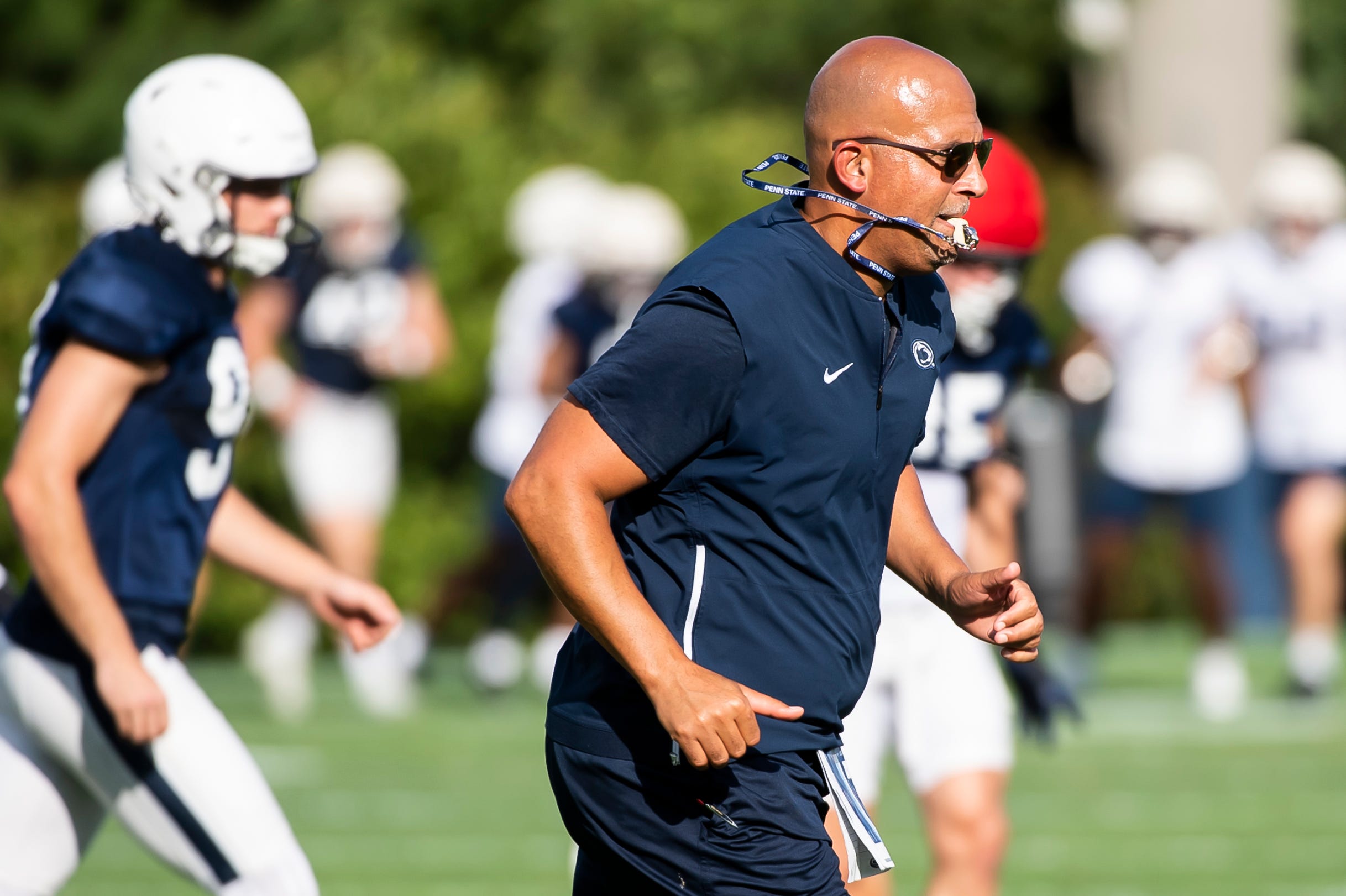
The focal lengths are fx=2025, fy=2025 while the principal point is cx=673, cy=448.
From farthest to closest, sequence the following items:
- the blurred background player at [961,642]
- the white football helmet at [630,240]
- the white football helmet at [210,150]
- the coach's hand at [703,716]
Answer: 1. the white football helmet at [630,240]
2. the blurred background player at [961,642]
3. the white football helmet at [210,150]
4. the coach's hand at [703,716]

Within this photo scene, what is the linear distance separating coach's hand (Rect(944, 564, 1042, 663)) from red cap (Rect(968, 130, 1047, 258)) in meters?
1.60

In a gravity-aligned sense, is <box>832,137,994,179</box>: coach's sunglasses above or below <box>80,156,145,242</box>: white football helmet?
above

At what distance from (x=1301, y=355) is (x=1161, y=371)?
2.48 feet

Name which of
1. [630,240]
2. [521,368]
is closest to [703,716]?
[630,240]

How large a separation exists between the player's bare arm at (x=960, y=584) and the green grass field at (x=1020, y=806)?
297cm

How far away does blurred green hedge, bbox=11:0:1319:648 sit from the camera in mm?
12070

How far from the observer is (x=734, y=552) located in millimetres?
2996

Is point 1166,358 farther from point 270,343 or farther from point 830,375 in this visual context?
point 830,375

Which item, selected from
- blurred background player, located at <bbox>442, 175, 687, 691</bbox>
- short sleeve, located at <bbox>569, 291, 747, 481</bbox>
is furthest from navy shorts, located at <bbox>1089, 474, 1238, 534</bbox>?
short sleeve, located at <bbox>569, 291, 747, 481</bbox>

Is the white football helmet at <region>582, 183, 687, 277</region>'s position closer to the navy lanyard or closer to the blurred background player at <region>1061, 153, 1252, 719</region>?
the blurred background player at <region>1061, 153, 1252, 719</region>

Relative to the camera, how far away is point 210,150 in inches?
155

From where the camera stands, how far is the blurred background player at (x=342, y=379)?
9492 mm

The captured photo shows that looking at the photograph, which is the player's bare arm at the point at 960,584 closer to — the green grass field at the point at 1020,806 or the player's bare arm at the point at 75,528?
the player's bare arm at the point at 75,528

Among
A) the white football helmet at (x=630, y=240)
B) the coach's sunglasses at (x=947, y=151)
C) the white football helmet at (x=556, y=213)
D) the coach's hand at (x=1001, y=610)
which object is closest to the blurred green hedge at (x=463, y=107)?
the white football helmet at (x=556, y=213)
